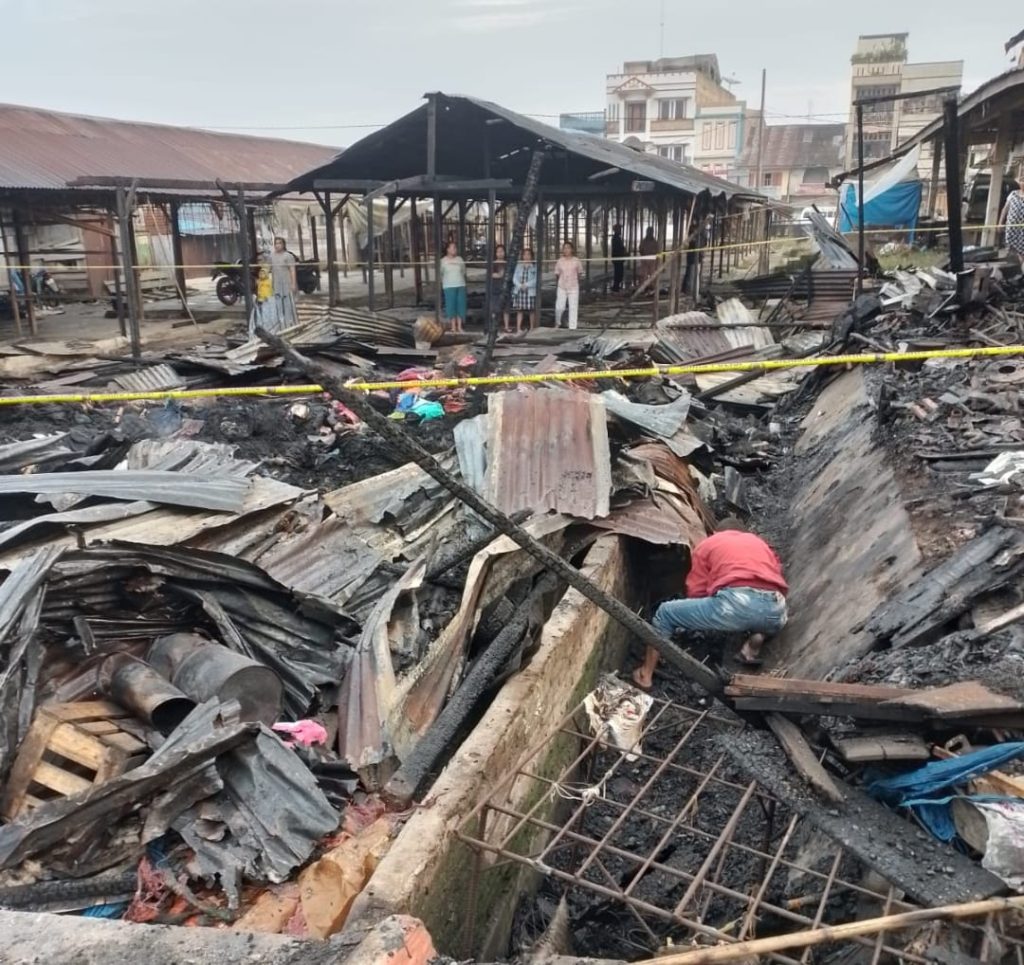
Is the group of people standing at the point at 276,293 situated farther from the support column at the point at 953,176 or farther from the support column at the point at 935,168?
the support column at the point at 935,168

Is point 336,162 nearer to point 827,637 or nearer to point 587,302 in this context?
point 587,302

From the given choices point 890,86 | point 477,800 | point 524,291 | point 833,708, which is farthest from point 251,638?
point 890,86

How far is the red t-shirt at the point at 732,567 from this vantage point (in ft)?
18.3

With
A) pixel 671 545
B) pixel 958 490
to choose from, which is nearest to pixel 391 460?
pixel 671 545

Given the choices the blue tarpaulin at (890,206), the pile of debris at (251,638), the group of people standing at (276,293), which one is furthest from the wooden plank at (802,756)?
the blue tarpaulin at (890,206)

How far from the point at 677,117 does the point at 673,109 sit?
729 mm

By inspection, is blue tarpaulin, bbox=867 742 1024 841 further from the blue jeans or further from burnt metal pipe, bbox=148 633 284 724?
burnt metal pipe, bbox=148 633 284 724

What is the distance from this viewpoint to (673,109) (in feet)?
211

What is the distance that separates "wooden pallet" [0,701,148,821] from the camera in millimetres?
3467

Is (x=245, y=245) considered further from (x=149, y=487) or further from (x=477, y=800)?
(x=477, y=800)

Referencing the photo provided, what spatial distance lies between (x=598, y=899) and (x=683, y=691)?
6.43ft

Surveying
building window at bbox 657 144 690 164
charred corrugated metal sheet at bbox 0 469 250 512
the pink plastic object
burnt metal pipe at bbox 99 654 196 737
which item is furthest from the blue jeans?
building window at bbox 657 144 690 164

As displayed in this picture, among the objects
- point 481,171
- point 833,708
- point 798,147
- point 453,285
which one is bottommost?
point 833,708

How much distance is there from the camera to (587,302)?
71.6ft
